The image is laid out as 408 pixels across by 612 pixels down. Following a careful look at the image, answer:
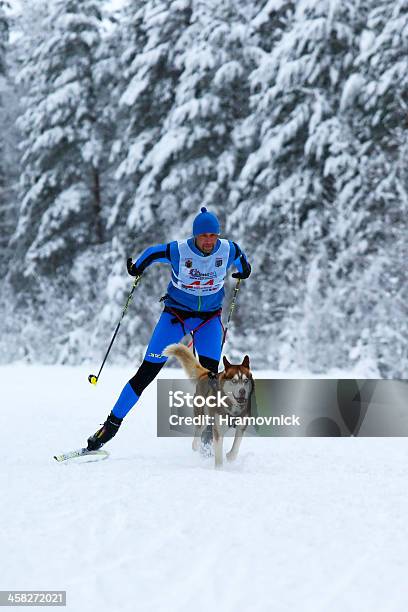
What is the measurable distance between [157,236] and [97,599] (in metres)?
15.9

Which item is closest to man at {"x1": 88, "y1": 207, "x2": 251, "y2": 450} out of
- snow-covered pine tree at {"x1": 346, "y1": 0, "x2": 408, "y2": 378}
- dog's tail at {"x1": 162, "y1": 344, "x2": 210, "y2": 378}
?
dog's tail at {"x1": 162, "y1": 344, "x2": 210, "y2": 378}

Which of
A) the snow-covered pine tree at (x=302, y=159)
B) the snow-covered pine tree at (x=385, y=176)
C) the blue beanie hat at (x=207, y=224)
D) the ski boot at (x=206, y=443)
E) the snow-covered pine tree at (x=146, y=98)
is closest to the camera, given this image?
the blue beanie hat at (x=207, y=224)

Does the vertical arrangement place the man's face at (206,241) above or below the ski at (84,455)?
above

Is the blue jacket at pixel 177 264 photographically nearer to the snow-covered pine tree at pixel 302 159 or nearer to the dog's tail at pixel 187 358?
the dog's tail at pixel 187 358

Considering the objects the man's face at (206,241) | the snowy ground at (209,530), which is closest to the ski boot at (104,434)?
the snowy ground at (209,530)

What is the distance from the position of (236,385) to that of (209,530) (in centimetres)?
176

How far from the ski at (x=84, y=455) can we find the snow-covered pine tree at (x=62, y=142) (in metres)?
15.2

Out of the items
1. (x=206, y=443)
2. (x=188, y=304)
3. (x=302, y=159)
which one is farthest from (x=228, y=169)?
(x=206, y=443)

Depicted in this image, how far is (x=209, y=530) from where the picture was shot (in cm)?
375

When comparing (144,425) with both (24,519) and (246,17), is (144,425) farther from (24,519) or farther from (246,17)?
(246,17)

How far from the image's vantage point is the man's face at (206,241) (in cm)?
573

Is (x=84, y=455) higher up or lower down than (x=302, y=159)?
lower down

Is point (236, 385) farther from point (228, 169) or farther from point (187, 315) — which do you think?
point (228, 169)

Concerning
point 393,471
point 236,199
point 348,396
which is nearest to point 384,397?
point 348,396
